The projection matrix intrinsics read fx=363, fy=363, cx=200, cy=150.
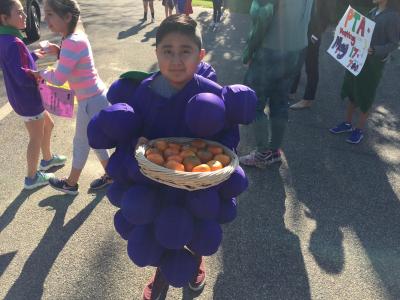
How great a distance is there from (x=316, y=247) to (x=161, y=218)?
62.1 inches

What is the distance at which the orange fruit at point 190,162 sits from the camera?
166 centimetres

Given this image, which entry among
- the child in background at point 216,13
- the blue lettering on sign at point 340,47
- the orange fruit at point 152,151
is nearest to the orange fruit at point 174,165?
the orange fruit at point 152,151

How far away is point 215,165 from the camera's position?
1.68 meters

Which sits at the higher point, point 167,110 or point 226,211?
point 167,110

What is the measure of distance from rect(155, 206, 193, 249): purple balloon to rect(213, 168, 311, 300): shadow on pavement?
814mm

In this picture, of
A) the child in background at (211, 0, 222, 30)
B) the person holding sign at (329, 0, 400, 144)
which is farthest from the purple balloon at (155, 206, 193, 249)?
the child in background at (211, 0, 222, 30)

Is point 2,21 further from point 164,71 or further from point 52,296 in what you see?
point 52,296

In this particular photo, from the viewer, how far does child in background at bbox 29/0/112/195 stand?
2668 millimetres

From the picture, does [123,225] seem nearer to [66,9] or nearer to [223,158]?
[223,158]

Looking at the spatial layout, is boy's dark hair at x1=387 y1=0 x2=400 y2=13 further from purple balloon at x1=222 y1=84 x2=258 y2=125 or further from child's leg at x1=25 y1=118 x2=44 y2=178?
child's leg at x1=25 y1=118 x2=44 y2=178

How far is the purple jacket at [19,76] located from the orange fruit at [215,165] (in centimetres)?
197

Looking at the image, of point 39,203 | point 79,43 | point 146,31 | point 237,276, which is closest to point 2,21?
point 79,43

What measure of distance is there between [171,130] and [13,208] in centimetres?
203

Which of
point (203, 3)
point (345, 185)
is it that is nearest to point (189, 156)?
point (345, 185)
